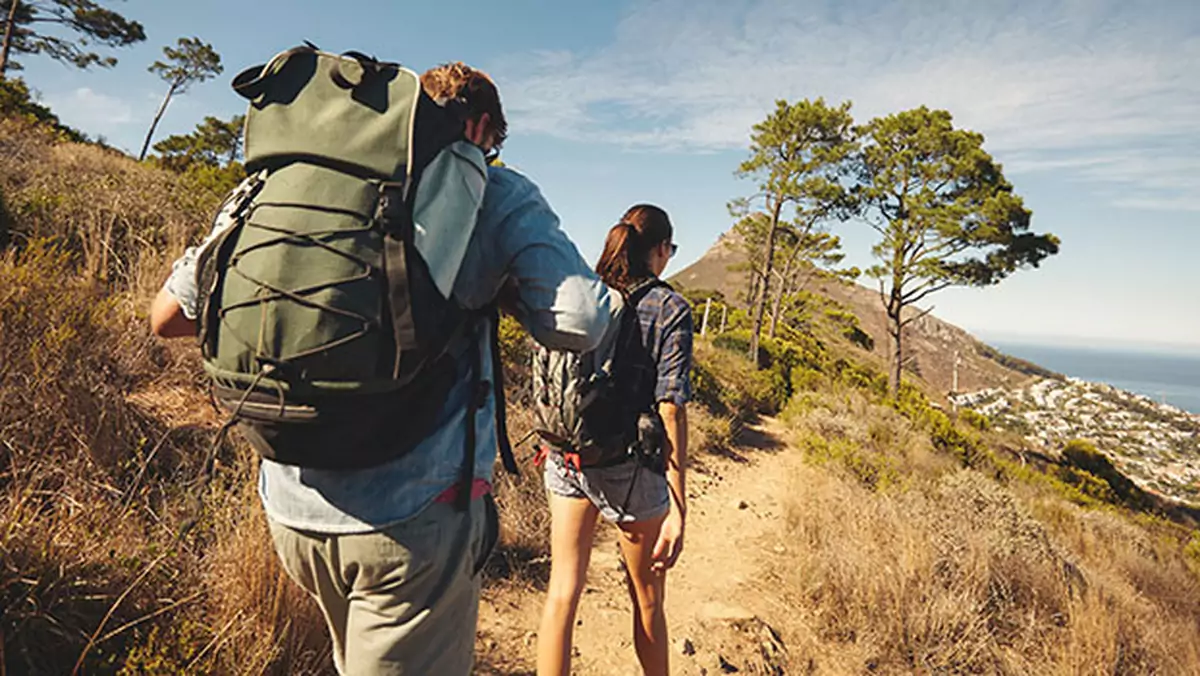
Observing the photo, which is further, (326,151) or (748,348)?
(748,348)

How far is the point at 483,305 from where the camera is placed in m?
1.05

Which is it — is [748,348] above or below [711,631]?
above

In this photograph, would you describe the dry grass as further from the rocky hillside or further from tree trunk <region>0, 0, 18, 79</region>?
the rocky hillside

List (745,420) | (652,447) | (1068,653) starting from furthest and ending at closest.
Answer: (745,420) < (1068,653) < (652,447)

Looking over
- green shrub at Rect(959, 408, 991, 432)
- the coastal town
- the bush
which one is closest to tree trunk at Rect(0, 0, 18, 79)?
green shrub at Rect(959, 408, 991, 432)

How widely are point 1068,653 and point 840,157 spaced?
17.6 metres

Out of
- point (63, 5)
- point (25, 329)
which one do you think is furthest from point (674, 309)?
point (63, 5)

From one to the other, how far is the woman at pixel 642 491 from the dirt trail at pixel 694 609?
93 cm

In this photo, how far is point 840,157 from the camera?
18.0 meters

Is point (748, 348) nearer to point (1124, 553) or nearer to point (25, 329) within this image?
point (1124, 553)

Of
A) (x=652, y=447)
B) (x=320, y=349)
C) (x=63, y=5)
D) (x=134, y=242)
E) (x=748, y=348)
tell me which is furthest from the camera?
(x=63, y=5)

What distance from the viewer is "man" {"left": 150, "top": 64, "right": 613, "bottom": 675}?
976 millimetres

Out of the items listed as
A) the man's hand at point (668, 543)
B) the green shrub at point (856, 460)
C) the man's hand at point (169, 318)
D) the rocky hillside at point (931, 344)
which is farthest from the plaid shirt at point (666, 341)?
the rocky hillside at point (931, 344)

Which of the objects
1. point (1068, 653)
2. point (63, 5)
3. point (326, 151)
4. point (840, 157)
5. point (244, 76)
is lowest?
point (1068, 653)
